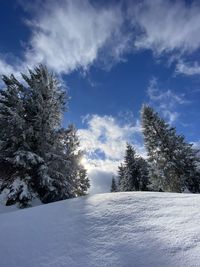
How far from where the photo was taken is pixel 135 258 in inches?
149

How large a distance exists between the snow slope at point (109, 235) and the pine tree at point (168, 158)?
17.6 m

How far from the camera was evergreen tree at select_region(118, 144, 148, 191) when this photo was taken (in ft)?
112

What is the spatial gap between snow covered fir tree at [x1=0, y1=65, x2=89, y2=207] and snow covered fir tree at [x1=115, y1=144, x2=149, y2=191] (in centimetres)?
1979

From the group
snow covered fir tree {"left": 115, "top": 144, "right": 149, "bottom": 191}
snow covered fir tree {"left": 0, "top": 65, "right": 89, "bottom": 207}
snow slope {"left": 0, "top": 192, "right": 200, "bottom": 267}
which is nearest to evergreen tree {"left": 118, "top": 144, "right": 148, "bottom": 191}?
snow covered fir tree {"left": 115, "top": 144, "right": 149, "bottom": 191}

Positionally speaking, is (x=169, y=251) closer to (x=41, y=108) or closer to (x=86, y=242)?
(x=86, y=242)

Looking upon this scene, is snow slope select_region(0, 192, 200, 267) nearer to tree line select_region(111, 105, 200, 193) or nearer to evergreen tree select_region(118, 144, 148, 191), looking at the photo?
tree line select_region(111, 105, 200, 193)

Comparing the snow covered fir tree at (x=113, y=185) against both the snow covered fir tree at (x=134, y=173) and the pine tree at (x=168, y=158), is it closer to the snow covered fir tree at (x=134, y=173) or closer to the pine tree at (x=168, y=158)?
the snow covered fir tree at (x=134, y=173)

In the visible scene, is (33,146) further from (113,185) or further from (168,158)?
(113,185)

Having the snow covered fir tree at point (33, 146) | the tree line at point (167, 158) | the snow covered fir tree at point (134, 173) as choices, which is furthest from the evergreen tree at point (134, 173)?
the snow covered fir tree at point (33, 146)

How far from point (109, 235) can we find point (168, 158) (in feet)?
68.7

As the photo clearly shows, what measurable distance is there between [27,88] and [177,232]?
44.9 feet

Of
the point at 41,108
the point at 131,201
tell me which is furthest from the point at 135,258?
the point at 41,108

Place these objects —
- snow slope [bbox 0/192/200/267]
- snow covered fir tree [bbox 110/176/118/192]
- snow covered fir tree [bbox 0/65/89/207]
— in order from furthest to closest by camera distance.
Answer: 1. snow covered fir tree [bbox 110/176/118/192]
2. snow covered fir tree [bbox 0/65/89/207]
3. snow slope [bbox 0/192/200/267]

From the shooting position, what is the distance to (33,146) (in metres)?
14.0
